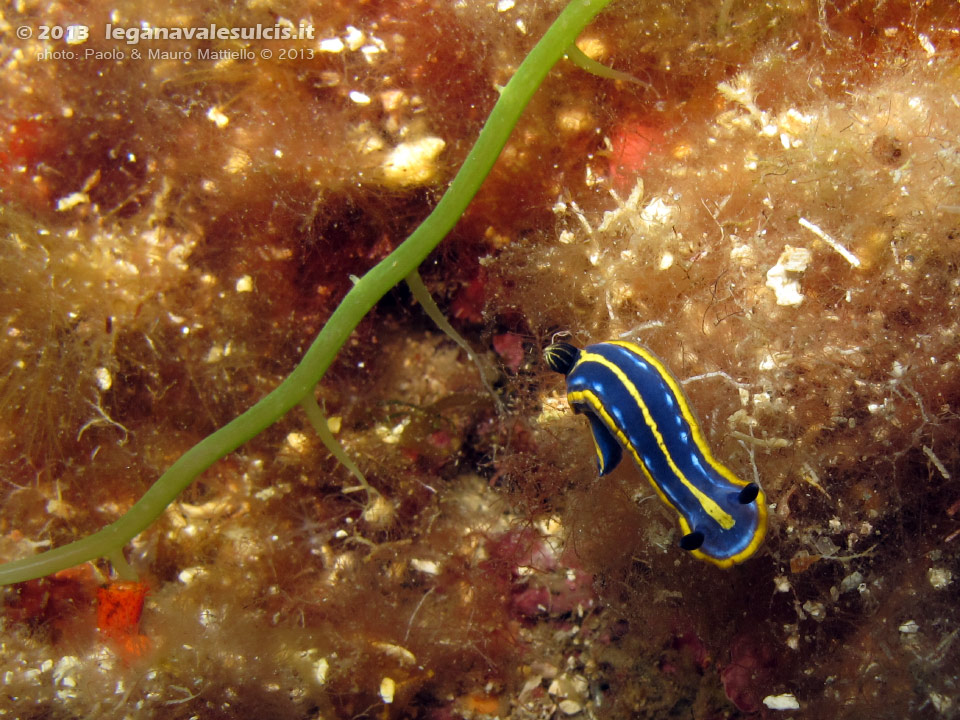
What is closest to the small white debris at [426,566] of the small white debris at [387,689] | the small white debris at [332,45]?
the small white debris at [387,689]

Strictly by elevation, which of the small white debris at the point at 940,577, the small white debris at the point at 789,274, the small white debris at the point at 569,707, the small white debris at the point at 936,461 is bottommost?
the small white debris at the point at 569,707

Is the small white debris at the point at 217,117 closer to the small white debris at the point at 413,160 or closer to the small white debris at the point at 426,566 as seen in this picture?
the small white debris at the point at 413,160

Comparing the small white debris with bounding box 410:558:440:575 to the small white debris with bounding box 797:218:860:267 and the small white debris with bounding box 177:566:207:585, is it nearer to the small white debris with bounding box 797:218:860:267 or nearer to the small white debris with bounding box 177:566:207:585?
the small white debris with bounding box 177:566:207:585

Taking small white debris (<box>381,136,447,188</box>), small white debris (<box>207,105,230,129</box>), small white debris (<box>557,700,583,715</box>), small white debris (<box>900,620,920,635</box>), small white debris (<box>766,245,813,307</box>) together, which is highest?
small white debris (<box>207,105,230,129</box>)

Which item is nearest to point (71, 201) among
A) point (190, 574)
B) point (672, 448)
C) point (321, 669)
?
point (190, 574)

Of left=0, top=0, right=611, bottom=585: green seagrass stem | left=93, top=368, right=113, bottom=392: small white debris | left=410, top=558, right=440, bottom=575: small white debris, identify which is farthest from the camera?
left=410, top=558, right=440, bottom=575: small white debris

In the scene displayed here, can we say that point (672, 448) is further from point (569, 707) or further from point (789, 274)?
point (569, 707)

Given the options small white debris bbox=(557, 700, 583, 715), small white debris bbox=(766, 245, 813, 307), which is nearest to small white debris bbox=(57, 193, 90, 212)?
small white debris bbox=(766, 245, 813, 307)
